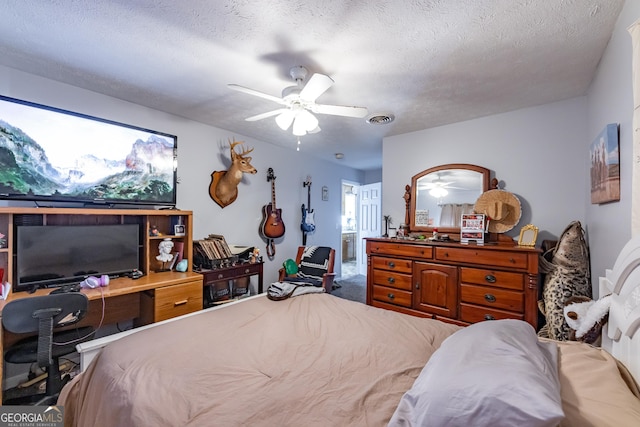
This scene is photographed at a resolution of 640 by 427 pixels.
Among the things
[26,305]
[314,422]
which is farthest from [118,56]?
[314,422]

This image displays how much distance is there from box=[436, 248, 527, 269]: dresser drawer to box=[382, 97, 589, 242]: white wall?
60cm

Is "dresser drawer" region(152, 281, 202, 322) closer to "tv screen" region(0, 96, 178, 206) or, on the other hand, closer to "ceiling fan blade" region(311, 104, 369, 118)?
"tv screen" region(0, 96, 178, 206)

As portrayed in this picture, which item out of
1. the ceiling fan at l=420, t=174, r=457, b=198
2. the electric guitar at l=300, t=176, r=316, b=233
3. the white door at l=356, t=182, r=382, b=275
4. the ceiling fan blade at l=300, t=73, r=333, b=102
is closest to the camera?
the ceiling fan blade at l=300, t=73, r=333, b=102

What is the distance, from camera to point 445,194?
121 inches

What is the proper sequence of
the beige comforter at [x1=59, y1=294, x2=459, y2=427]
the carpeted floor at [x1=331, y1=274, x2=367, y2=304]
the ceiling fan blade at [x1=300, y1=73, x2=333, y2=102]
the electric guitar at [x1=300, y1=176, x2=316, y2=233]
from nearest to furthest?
1. the beige comforter at [x1=59, y1=294, x2=459, y2=427]
2. the ceiling fan blade at [x1=300, y1=73, x2=333, y2=102]
3. the carpeted floor at [x1=331, y1=274, x2=367, y2=304]
4. the electric guitar at [x1=300, y1=176, x2=316, y2=233]

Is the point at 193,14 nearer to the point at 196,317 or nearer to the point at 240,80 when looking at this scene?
the point at 240,80

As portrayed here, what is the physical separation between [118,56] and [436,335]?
8.70 feet

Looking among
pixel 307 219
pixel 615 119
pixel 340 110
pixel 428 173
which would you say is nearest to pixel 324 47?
pixel 340 110

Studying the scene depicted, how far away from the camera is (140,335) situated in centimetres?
140

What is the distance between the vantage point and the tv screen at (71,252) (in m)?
1.87

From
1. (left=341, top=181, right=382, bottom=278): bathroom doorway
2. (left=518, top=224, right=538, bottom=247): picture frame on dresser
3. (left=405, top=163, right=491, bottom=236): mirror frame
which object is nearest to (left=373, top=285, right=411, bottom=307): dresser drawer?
(left=405, top=163, right=491, bottom=236): mirror frame

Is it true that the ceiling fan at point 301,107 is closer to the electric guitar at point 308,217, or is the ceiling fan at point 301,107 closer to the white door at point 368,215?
the electric guitar at point 308,217

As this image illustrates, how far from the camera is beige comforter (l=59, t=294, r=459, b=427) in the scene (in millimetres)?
869

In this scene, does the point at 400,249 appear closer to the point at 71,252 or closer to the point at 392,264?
the point at 392,264
